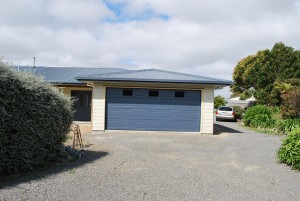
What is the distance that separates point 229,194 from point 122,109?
9750 millimetres

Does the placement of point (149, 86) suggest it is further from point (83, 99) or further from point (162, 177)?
point (162, 177)

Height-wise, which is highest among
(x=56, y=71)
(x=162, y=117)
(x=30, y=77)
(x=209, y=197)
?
(x=56, y=71)

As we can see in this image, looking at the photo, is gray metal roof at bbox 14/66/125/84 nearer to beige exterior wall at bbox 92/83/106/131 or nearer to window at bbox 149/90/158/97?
beige exterior wall at bbox 92/83/106/131

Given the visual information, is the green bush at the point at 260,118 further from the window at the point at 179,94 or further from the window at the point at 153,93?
the window at the point at 153,93

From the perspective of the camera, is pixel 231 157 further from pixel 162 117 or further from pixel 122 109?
pixel 122 109

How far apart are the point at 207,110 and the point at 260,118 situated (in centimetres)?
570

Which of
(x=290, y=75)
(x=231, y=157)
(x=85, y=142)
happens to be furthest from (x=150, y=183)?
(x=290, y=75)

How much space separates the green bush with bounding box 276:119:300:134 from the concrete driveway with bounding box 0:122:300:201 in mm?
6645

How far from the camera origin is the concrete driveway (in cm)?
529

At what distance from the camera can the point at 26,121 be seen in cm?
608

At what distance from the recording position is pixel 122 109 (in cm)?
1468

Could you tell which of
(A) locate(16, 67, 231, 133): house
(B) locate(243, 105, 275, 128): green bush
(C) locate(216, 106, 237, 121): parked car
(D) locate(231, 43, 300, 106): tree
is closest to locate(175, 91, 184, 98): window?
(A) locate(16, 67, 231, 133): house

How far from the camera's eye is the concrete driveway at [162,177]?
5.29 m

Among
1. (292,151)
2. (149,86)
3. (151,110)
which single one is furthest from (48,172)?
(149,86)
